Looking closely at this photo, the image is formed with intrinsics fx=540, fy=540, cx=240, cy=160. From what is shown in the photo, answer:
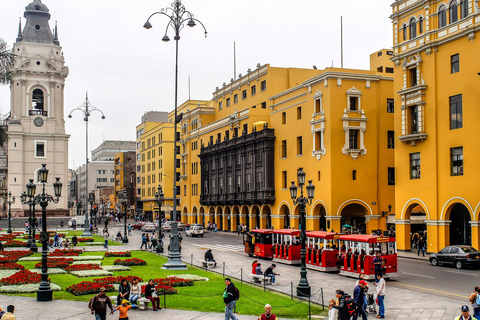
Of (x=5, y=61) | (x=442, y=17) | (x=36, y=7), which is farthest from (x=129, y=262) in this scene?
(x=36, y=7)

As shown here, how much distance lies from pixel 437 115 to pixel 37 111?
6964 cm

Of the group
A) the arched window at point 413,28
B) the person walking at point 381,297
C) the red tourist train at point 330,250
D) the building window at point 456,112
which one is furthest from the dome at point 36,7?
the person walking at point 381,297

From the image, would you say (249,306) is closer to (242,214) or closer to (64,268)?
(64,268)

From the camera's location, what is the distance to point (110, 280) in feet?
85.6

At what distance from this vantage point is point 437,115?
1610 inches

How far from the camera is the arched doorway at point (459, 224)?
4306cm

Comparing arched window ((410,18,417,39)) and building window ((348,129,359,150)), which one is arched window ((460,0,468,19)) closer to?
arched window ((410,18,417,39))

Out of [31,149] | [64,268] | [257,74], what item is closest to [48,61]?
[31,149]

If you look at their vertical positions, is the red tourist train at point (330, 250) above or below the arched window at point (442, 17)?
below

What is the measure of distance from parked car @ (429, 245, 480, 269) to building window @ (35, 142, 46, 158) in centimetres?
7251

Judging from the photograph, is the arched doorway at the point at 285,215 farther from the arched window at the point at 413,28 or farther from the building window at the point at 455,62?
the building window at the point at 455,62

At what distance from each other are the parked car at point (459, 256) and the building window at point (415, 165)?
953 cm

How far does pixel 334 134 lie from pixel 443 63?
13.6 metres

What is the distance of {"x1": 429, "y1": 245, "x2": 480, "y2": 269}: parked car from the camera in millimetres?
32906
